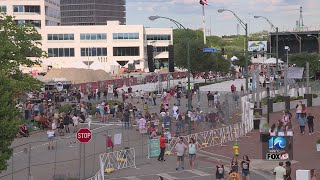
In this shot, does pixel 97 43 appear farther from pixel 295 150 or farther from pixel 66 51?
pixel 295 150

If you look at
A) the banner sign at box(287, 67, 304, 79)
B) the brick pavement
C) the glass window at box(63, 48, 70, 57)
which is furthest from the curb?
the glass window at box(63, 48, 70, 57)

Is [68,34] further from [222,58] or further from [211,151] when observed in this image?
[211,151]

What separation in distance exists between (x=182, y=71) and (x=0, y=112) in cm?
9456

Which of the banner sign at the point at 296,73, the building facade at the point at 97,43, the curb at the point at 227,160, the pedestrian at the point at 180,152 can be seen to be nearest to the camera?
the curb at the point at 227,160

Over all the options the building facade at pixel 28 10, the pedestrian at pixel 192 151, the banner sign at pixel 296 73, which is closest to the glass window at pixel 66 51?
the building facade at pixel 28 10

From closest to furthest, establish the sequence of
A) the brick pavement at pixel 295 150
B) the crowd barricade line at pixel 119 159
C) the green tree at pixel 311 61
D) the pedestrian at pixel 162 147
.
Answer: the crowd barricade line at pixel 119 159 < the brick pavement at pixel 295 150 < the pedestrian at pixel 162 147 < the green tree at pixel 311 61

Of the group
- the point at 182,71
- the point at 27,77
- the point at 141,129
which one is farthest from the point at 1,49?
the point at 182,71

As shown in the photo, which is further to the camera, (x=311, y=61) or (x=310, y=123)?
(x=311, y=61)

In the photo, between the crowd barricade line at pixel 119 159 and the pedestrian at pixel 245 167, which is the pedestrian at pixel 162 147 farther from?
the pedestrian at pixel 245 167

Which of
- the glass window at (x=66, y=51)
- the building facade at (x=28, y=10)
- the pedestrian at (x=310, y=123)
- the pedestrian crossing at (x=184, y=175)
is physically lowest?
the pedestrian crossing at (x=184, y=175)

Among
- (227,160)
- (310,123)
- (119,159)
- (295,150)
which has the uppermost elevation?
(310,123)

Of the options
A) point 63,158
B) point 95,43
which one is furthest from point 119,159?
point 95,43

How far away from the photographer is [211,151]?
3180 centimetres

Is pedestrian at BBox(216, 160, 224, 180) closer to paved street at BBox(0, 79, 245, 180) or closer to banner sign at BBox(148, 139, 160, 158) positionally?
paved street at BBox(0, 79, 245, 180)
